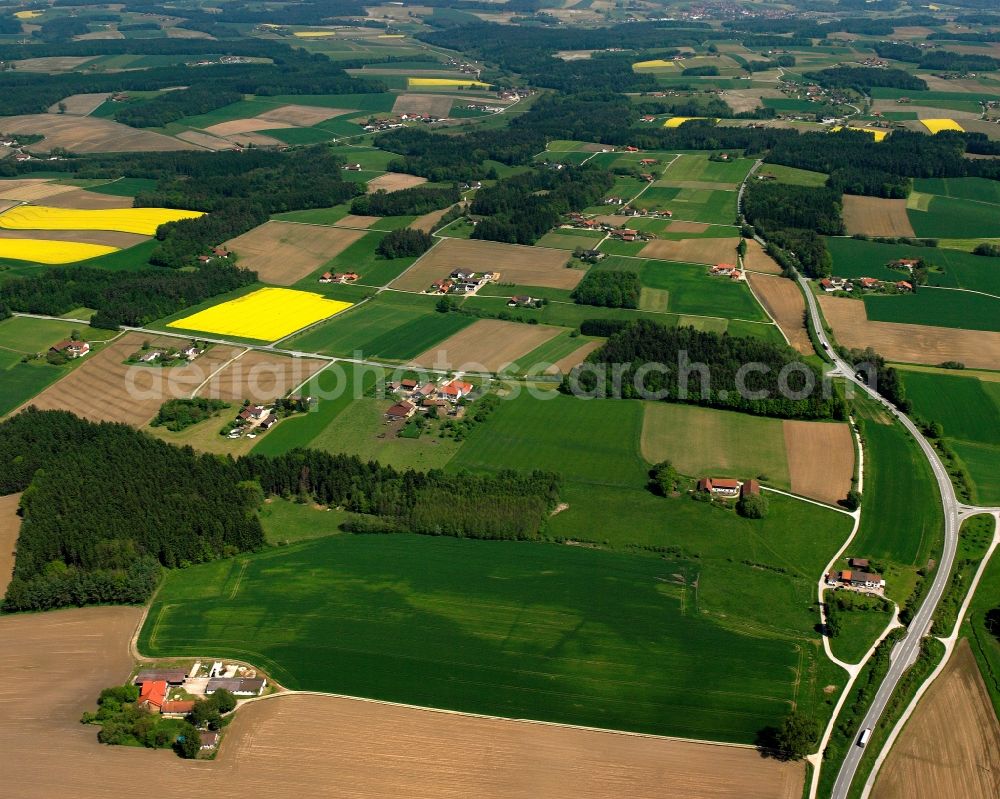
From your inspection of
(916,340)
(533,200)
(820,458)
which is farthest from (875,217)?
(820,458)

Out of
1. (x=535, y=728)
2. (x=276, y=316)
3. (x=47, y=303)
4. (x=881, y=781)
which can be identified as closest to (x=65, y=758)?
(x=535, y=728)

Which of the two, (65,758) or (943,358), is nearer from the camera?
(65,758)

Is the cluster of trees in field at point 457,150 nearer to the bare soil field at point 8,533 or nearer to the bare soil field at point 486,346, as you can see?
the bare soil field at point 486,346

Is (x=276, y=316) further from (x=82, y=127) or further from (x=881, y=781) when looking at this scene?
(x=82, y=127)

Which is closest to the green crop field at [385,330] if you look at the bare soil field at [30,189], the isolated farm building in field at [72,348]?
the isolated farm building in field at [72,348]

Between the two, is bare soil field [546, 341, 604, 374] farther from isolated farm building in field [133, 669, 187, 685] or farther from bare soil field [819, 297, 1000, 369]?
isolated farm building in field [133, 669, 187, 685]
